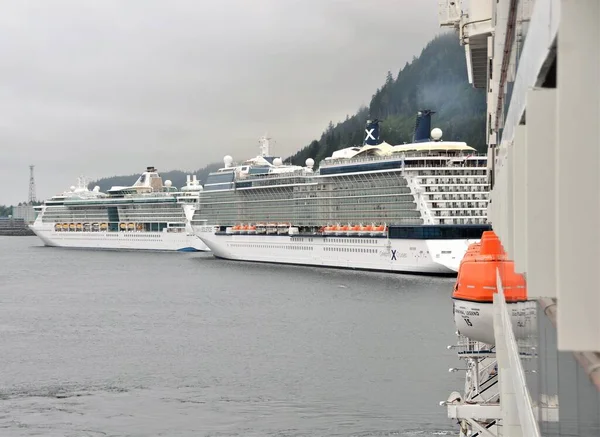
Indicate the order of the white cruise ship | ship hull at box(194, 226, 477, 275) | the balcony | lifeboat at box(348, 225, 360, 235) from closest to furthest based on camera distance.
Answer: the balcony → ship hull at box(194, 226, 477, 275) → lifeboat at box(348, 225, 360, 235) → the white cruise ship

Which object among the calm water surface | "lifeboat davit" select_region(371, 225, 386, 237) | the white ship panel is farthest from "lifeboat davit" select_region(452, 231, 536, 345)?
"lifeboat davit" select_region(371, 225, 386, 237)

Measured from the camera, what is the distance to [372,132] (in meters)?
71.0

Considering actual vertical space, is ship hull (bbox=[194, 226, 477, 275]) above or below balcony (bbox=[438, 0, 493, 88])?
below

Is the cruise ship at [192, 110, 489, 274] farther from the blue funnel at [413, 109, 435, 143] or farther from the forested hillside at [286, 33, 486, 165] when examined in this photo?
the forested hillside at [286, 33, 486, 165]

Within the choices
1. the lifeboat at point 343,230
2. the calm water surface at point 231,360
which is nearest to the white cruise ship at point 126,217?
the lifeboat at point 343,230

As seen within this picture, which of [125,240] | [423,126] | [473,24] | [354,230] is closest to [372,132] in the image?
[423,126]

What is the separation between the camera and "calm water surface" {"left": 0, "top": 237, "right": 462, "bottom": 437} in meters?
18.3

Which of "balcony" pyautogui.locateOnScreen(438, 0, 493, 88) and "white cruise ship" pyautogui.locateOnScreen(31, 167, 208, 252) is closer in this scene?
"balcony" pyautogui.locateOnScreen(438, 0, 493, 88)

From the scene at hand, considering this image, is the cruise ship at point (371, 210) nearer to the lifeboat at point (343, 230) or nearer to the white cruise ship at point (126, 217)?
the lifeboat at point (343, 230)

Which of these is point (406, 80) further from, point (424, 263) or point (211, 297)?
point (211, 297)

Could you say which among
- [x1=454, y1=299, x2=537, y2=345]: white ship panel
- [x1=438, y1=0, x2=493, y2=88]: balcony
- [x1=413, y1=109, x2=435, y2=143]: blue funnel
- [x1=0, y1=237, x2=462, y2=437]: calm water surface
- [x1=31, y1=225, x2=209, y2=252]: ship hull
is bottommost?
[x1=0, y1=237, x2=462, y2=437]: calm water surface

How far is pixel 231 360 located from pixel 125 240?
81.2 m

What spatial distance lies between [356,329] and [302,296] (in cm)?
1240

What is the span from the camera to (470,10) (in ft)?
58.7
